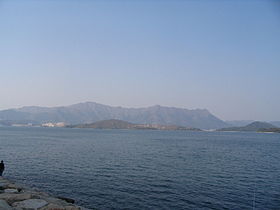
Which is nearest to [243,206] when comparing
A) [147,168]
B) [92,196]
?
[92,196]

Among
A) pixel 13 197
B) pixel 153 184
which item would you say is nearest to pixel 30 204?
pixel 13 197

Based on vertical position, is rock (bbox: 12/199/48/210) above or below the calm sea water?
above

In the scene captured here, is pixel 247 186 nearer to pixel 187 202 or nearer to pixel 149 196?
pixel 187 202

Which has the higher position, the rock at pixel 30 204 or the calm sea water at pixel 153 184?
the rock at pixel 30 204

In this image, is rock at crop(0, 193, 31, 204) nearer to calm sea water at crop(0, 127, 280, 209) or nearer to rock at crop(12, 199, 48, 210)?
rock at crop(12, 199, 48, 210)

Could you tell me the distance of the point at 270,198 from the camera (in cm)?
2756

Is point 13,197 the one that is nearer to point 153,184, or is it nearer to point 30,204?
point 30,204

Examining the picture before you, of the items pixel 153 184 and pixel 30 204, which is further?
pixel 153 184

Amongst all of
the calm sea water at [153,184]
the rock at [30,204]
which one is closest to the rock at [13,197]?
the rock at [30,204]

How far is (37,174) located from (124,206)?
62.4ft

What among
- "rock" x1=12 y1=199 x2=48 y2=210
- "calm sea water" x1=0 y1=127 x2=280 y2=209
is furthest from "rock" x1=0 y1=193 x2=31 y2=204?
"calm sea water" x1=0 y1=127 x2=280 y2=209

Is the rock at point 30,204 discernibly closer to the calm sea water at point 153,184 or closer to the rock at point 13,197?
the rock at point 13,197

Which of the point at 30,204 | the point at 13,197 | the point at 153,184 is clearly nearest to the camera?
the point at 30,204

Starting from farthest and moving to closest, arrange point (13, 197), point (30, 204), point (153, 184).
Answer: point (153, 184) → point (13, 197) → point (30, 204)
